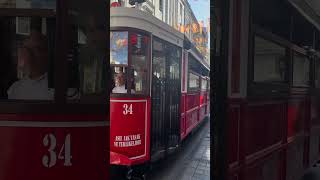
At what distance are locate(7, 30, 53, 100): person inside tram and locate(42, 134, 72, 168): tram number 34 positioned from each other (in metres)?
0.24

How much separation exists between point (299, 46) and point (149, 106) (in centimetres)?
215

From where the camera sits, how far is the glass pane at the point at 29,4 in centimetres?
A: 271

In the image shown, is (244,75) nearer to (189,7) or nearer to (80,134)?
(80,134)

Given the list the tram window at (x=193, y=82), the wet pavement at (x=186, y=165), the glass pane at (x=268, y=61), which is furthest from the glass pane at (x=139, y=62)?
the tram window at (x=193, y=82)

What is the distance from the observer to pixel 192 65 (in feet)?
31.6

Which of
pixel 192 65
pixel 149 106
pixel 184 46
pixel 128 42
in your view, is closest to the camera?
pixel 128 42

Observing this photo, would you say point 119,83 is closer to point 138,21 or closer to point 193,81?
point 138,21

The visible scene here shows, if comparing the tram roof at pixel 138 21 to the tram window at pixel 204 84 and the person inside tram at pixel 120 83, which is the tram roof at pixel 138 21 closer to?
the person inside tram at pixel 120 83

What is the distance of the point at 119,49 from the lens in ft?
19.9

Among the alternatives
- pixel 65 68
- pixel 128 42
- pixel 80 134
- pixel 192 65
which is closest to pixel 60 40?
pixel 65 68

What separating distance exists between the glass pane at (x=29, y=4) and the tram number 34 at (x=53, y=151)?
73 centimetres

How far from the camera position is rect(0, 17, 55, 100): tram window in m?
2.75

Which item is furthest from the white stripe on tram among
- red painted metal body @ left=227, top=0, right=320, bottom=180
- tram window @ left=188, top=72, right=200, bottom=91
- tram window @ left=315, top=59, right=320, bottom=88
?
tram window @ left=188, top=72, right=200, bottom=91

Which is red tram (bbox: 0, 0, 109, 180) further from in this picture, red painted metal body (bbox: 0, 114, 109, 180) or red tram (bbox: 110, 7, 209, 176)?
red tram (bbox: 110, 7, 209, 176)
